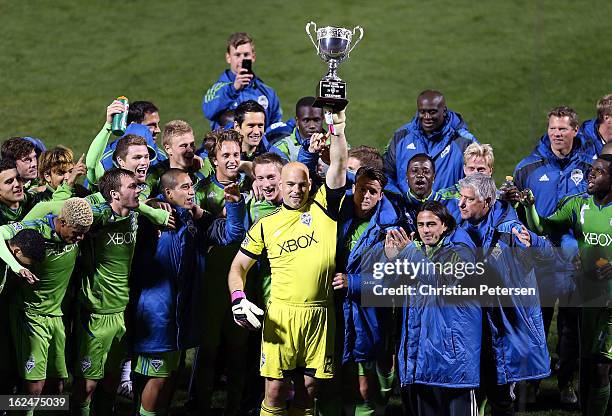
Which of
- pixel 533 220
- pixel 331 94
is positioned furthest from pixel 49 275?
pixel 533 220

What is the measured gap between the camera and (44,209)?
7.95 meters

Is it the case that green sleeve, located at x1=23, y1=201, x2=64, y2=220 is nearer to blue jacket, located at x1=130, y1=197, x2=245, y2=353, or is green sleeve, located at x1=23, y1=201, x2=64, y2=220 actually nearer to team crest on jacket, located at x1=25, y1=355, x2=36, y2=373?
blue jacket, located at x1=130, y1=197, x2=245, y2=353

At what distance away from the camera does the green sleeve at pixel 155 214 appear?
8.09 metres

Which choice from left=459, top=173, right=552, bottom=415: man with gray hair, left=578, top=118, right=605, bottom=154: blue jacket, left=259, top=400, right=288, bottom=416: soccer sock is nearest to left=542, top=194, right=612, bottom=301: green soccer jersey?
left=459, top=173, right=552, bottom=415: man with gray hair

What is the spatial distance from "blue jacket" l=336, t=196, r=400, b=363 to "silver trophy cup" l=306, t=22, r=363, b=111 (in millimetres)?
1060

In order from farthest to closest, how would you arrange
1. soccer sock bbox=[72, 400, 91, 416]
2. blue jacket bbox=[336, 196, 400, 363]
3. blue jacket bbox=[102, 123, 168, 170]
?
blue jacket bbox=[102, 123, 168, 170]
soccer sock bbox=[72, 400, 91, 416]
blue jacket bbox=[336, 196, 400, 363]

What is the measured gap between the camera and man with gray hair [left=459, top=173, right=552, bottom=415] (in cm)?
762

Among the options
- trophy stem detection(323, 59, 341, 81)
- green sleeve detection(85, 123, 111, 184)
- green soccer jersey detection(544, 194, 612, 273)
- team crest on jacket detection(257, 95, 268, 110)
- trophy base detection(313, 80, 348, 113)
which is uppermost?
team crest on jacket detection(257, 95, 268, 110)

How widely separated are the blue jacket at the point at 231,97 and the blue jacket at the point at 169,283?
10.4 ft

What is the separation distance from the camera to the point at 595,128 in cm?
1052

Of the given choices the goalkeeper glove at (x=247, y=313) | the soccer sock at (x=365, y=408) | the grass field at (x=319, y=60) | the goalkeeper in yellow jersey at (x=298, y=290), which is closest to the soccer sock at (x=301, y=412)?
the goalkeeper in yellow jersey at (x=298, y=290)

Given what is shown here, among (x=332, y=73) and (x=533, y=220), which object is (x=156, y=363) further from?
(x=533, y=220)

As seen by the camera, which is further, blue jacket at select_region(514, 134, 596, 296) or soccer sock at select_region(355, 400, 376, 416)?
blue jacket at select_region(514, 134, 596, 296)

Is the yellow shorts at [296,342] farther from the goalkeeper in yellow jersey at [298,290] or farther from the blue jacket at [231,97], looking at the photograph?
the blue jacket at [231,97]
